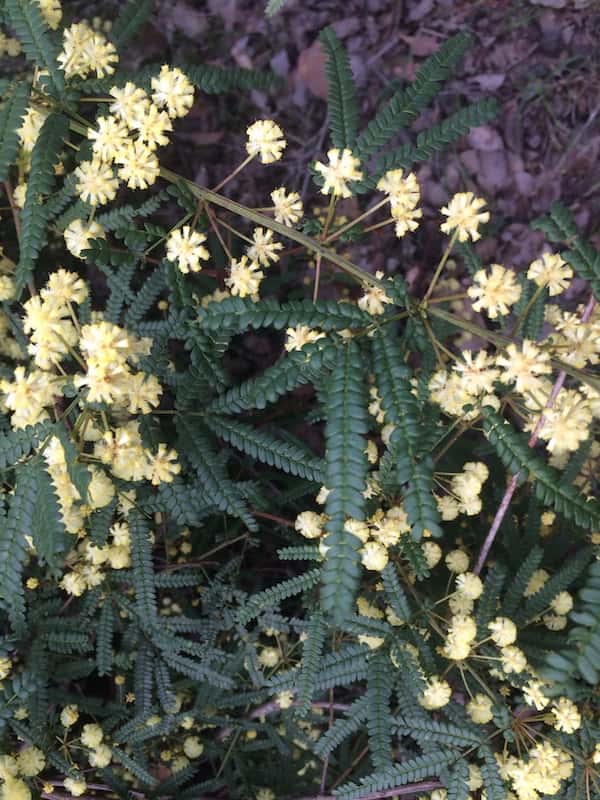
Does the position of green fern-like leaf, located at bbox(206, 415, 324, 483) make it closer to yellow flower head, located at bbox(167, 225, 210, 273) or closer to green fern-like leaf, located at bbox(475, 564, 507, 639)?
yellow flower head, located at bbox(167, 225, 210, 273)

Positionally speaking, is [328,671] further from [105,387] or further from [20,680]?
[105,387]

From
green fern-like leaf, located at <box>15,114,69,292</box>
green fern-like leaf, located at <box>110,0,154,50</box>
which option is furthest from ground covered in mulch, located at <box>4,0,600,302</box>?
green fern-like leaf, located at <box>15,114,69,292</box>

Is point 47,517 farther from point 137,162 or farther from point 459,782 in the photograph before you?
point 459,782

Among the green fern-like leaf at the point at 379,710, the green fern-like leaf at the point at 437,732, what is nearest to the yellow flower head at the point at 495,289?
the green fern-like leaf at the point at 379,710

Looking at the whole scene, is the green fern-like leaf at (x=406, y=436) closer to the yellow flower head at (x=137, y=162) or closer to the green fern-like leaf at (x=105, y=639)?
the yellow flower head at (x=137, y=162)

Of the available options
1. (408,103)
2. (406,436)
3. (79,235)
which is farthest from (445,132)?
(79,235)

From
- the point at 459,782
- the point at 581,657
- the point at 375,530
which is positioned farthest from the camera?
the point at 459,782

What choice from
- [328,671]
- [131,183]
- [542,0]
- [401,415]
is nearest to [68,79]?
[131,183]
